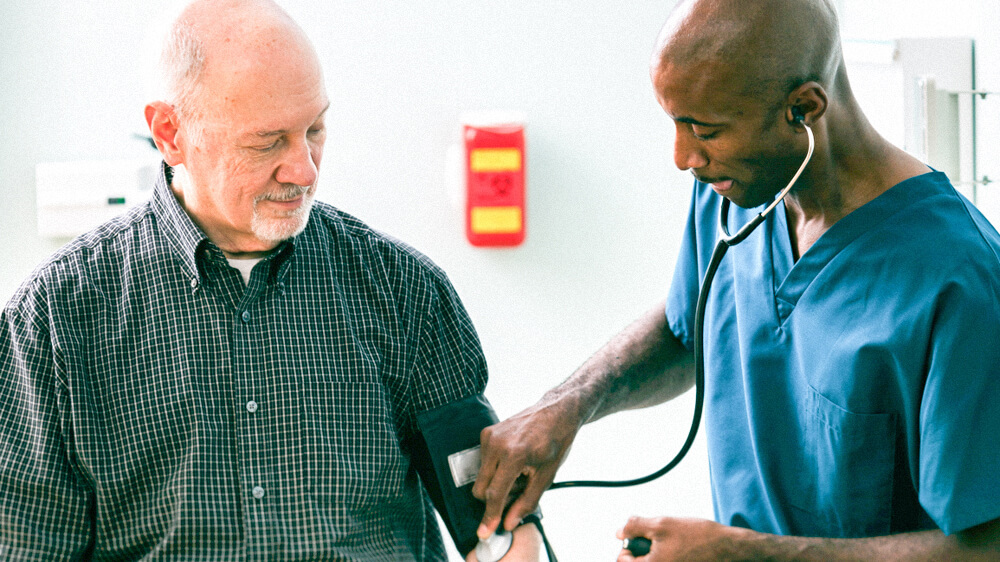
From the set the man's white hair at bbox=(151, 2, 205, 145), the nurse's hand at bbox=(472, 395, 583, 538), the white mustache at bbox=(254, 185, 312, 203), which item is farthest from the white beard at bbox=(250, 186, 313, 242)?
the nurse's hand at bbox=(472, 395, 583, 538)

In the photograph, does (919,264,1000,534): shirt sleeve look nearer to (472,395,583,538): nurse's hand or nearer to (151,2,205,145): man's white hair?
(472,395,583,538): nurse's hand

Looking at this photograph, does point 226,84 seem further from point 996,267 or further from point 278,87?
point 996,267

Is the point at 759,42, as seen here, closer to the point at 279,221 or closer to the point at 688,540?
the point at 688,540

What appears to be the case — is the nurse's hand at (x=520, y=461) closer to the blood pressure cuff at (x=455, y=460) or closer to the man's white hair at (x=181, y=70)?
the blood pressure cuff at (x=455, y=460)

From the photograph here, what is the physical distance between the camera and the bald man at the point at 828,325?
0.91 m

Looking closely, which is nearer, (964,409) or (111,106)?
(964,409)

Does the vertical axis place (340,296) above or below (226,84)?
below

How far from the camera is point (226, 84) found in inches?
45.1

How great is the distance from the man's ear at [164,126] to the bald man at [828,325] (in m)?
0.61

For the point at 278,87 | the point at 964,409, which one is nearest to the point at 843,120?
the point at 964,409

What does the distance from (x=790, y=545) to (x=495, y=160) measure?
104cm

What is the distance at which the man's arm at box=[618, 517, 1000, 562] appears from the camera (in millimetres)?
915

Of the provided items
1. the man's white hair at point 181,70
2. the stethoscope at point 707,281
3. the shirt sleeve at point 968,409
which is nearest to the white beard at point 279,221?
the man's white hair at point 181,70

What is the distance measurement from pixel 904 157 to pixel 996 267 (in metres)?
0.18
